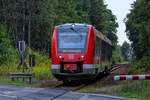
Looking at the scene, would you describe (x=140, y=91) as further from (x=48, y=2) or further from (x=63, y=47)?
(x=48, y=2)

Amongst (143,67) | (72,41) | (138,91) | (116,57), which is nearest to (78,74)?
(72,41)

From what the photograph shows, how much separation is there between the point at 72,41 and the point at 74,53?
31.1 inches

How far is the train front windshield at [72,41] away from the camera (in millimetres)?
17520

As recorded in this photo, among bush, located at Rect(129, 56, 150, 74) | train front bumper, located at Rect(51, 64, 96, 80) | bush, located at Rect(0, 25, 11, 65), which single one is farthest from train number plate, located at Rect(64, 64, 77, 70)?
bush, located at Rect(0, 25, 11, 65)

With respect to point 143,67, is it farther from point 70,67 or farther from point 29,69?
point 70,67

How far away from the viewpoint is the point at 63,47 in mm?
17656

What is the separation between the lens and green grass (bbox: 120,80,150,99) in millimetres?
12721

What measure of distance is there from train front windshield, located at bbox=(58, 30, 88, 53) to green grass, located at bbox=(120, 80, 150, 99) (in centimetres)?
373

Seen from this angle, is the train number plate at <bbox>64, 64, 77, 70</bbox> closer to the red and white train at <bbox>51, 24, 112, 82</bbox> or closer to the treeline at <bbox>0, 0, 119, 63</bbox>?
the red and white train at <bbox>51, 24, 112, 82</bbox>

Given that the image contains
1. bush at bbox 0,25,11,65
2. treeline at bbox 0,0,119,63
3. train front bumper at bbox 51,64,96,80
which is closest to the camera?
train front bumper at bbox 51,64,96,80

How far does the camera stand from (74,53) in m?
17.4

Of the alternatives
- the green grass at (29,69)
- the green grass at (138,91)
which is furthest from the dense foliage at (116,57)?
the green grass at (138,91)

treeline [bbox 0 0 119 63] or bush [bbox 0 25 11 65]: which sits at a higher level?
treeline [bbox 0 0 119 63]

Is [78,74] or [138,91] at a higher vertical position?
[78,74]
